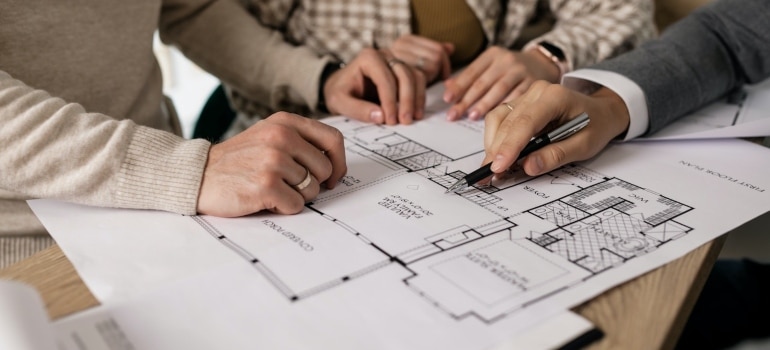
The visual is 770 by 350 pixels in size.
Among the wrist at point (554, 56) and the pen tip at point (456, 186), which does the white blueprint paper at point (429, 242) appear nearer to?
the pen tip at point (456, 186)

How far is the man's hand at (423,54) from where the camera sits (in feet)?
3.35

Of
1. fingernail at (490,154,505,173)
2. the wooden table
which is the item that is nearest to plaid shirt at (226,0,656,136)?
fingernail at (490,154,505,173)

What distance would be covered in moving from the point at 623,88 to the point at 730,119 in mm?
188

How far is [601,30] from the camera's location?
1.08m

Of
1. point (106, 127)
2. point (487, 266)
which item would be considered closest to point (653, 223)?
point (487, 266)

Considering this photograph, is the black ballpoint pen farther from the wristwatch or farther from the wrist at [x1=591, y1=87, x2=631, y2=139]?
the wristwatch

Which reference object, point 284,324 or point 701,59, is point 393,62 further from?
point 284,324

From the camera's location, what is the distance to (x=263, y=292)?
49 cm

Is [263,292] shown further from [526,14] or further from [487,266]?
[526,14]

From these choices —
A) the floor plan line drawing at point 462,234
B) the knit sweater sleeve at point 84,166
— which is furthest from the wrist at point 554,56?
the knit sweater sleeve at point 84,166

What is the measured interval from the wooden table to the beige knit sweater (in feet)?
0.32

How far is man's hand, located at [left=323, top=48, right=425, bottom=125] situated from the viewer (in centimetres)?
89

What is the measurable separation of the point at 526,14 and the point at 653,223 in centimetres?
68

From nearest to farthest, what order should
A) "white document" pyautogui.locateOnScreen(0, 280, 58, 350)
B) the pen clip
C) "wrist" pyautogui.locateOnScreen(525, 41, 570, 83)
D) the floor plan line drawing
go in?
"white document" pyautogui.locateOnScreen(0, 280, 58, 350)
the floor plan line drawing
the pen clip
"wrist" pyautogui.locateOnScreen(525, 41, 570, 83)
